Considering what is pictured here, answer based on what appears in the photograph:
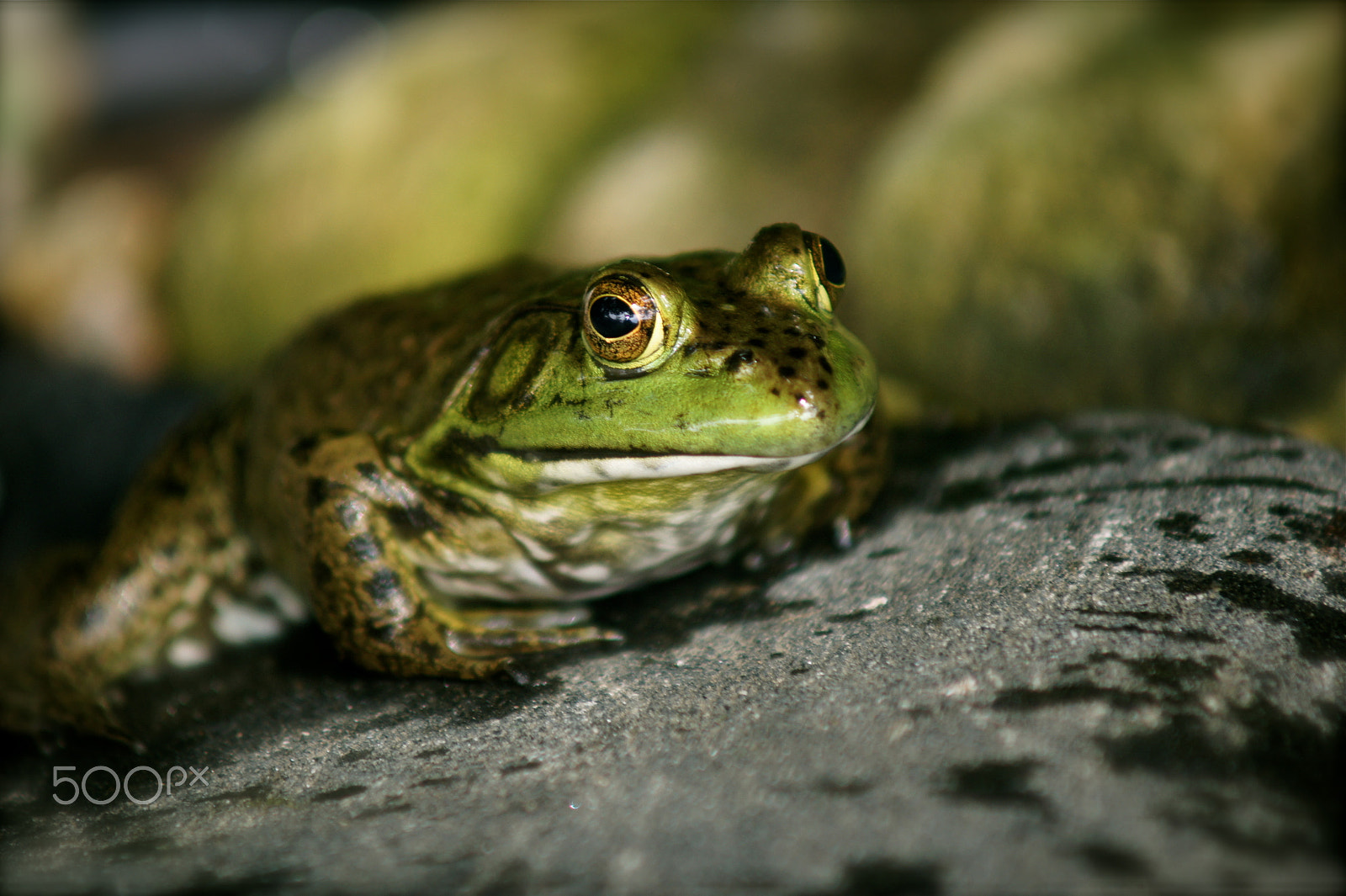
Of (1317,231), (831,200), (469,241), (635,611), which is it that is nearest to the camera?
(635,611)

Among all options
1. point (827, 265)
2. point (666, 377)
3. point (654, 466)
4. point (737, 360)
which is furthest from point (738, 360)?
point (827, 265)

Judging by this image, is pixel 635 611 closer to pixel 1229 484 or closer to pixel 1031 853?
pixel 1031 853

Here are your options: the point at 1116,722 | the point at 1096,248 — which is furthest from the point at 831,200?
the point at 1116,722

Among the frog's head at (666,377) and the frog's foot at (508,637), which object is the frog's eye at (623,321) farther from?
the frog's foot at (508,637)

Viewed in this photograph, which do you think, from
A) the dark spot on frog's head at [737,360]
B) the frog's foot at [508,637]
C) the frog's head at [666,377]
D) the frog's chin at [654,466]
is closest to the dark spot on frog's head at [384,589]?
the frog's foot at [508,637]

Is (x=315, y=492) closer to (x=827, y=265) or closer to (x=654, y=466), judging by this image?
(x=654, y=466)

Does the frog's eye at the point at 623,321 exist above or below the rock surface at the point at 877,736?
above
